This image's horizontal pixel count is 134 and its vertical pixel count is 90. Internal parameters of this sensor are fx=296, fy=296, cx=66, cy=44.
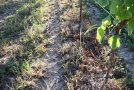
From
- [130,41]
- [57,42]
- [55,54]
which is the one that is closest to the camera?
[55,54]

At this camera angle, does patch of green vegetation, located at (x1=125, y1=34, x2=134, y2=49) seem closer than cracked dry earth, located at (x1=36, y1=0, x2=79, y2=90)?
No

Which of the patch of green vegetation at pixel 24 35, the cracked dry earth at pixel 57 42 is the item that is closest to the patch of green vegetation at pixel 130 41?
the cracked dry earth at pixel 57 42

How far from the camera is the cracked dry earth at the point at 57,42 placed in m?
4.89

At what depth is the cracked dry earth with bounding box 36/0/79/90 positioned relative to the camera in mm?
4895

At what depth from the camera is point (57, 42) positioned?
591 cm

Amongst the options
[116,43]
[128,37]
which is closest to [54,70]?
[128,37]

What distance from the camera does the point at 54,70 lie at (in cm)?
514

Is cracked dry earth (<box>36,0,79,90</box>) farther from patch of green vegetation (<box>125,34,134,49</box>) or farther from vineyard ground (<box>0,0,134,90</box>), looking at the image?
patch of green vegetation (<box>125,34,134,49</box>)

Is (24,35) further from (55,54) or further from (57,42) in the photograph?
(55,54)

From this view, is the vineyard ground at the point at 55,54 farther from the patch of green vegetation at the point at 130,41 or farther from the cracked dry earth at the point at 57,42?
the patch of green vegetation at the point at 130,41

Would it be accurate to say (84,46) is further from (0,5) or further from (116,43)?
(0,5)

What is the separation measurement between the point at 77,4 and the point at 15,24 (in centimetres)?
168

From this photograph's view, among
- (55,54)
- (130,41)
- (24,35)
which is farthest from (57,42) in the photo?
(130,41)

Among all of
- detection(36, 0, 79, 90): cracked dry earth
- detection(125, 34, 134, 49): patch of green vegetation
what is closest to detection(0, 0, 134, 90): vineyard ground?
detection(36, 0, 79, 90): cracked dry earth
